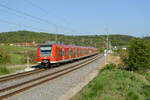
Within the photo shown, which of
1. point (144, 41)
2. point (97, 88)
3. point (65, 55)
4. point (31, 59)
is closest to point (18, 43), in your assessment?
point (31, 59)

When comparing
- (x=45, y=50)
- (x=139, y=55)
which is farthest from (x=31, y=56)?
(x=139, y=55)

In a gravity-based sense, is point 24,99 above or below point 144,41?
below

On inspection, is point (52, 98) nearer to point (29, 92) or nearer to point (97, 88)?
point (29, 92)

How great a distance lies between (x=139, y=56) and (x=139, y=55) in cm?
15

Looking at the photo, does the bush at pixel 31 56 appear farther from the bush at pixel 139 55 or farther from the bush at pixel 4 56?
the bush at pixel 139 55

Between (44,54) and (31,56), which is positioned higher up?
(44,54)

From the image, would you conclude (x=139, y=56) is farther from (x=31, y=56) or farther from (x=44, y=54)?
(x=31, y=56)

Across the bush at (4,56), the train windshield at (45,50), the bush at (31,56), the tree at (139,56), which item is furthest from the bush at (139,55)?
the bush at (31,56)

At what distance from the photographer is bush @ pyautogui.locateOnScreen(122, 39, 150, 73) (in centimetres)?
1742

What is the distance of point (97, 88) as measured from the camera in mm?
10117

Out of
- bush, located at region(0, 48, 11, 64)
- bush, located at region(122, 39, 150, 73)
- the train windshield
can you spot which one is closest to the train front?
the train windshield

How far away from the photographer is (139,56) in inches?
687

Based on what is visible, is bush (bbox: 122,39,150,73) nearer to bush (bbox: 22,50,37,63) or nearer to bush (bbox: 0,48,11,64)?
bush (bbox: 0,48,11,64)

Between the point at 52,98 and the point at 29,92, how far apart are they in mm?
1602
